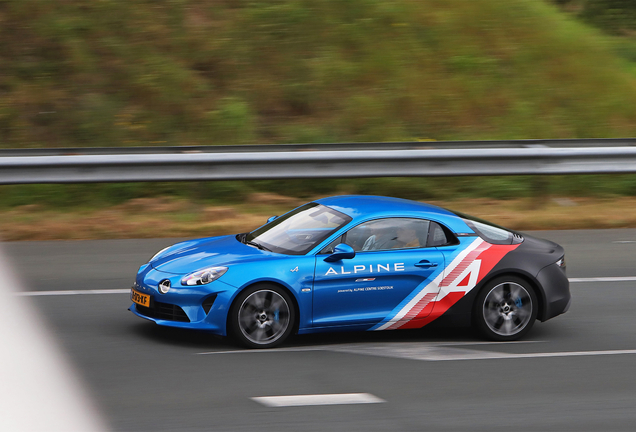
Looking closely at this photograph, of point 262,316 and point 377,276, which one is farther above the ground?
point 377,276

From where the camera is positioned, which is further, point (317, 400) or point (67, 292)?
point (67, 292)

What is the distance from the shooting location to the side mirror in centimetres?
653

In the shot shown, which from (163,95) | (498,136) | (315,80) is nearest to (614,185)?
(498,136)

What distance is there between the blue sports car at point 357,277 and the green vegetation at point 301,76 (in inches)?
268

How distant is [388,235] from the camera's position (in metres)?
6.87

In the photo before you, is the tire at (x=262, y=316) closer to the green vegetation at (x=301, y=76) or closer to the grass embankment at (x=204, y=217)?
the grass embankment at (x=204, y=217)

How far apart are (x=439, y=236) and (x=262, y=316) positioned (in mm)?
1761

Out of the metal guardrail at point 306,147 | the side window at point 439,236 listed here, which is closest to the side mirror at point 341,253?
the side window at point 439,236

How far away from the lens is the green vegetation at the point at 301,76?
1566cm

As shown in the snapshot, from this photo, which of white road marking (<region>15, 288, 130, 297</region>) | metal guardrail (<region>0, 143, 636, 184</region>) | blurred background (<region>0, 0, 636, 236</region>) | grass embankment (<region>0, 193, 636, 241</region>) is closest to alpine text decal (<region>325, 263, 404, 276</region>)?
white road marking (<region>15, 288, 130, 297</region>)

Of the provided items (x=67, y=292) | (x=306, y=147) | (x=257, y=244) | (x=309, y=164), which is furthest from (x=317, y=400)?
(x=306, y=147)

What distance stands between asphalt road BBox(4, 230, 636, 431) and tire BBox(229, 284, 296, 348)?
0.12 m

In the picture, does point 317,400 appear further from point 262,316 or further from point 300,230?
point 300,230

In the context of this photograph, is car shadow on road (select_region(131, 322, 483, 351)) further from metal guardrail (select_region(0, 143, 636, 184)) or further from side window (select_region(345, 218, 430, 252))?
metal guardrail (select_region(0, 143, 636, 184))
